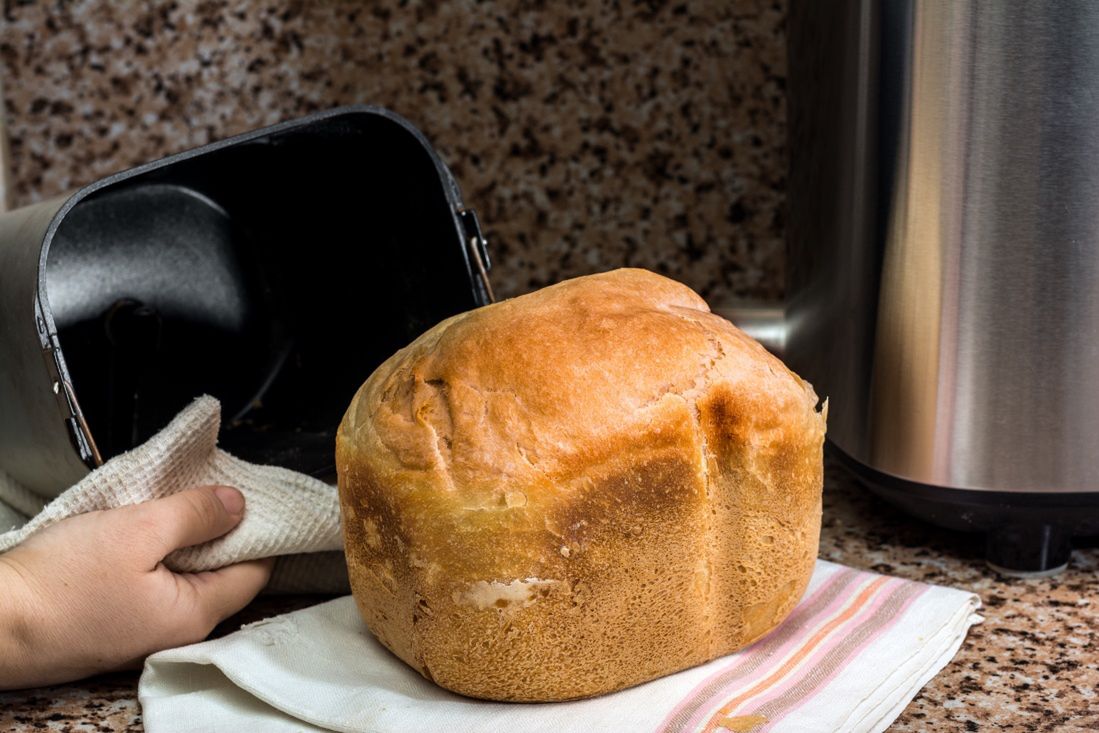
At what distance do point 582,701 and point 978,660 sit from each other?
23 cm

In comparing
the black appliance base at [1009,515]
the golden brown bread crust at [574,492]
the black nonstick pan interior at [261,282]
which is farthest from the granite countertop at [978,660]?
the black nonstick pan interior at [261,282]

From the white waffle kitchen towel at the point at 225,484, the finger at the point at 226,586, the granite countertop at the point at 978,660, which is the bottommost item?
the granite countertop at the point at 978,660

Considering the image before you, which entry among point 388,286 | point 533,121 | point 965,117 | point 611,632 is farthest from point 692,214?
point 611,632

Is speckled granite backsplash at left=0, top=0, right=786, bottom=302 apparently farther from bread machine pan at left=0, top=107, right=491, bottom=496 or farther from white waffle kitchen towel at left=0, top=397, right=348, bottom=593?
white waffle kitchen towel at left=0, top=397, right=348, bottom=593

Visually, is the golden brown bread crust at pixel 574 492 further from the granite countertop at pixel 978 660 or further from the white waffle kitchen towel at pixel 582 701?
the granite countertop at pixel 978 660

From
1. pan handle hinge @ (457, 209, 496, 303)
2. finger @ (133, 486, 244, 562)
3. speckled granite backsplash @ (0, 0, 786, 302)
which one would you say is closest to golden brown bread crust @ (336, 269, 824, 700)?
finger @ (133, 486, 244, 562)

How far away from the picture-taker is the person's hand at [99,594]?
0.60m

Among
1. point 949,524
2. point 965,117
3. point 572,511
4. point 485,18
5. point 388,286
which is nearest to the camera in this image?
point 572,511

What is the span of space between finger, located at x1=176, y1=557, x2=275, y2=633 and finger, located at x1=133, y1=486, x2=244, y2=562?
0.08 ft

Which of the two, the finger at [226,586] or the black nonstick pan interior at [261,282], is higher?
the black nonstick pan interior at [261,282]

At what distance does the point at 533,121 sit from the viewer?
1088mm

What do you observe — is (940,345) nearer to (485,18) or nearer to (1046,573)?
(1046,573)

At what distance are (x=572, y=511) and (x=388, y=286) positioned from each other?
394 mm

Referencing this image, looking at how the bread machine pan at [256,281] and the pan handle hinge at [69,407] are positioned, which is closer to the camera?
the pan handle hinge at [69,407]
